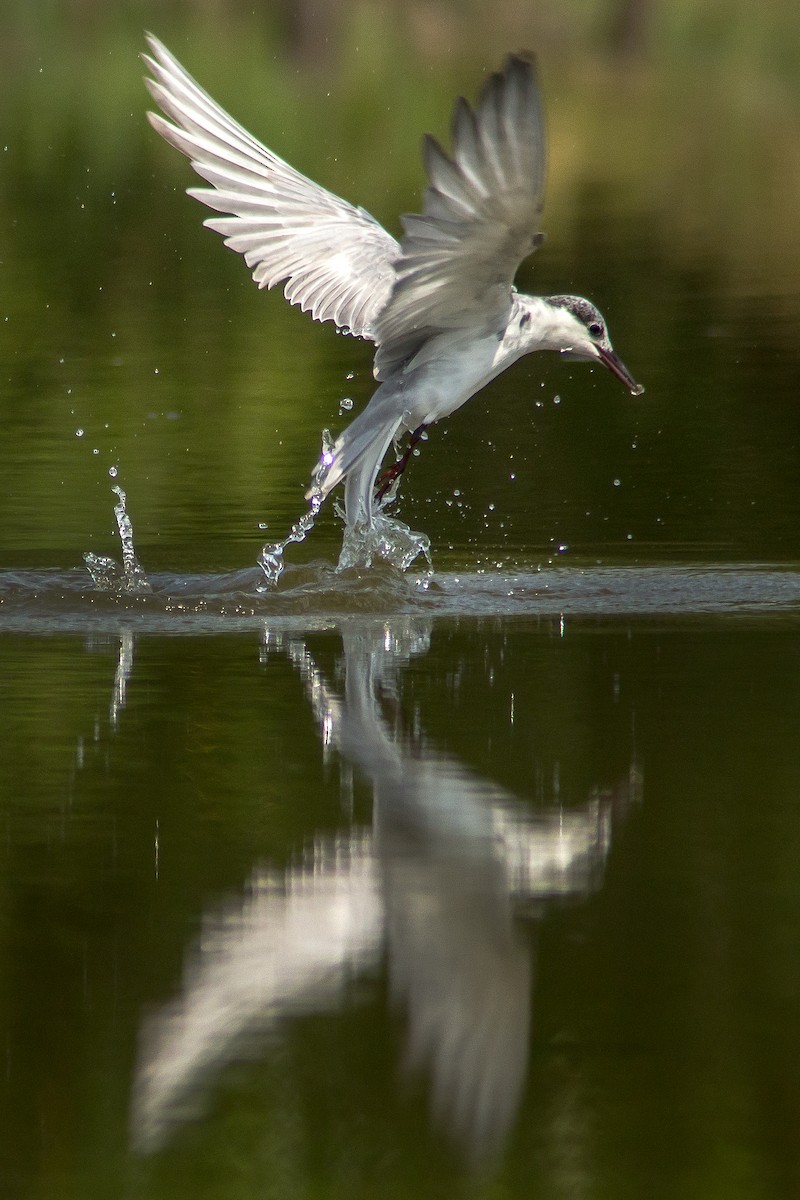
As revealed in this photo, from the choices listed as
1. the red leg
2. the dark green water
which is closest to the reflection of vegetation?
the dark green water

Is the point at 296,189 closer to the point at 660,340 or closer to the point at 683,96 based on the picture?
the point at 660,340

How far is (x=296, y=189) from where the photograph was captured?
35.2 feet

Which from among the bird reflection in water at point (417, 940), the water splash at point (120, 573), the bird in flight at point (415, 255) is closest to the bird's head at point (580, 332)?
the bird in flight at point (415, 255)

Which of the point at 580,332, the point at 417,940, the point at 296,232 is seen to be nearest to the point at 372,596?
the point at 580,332

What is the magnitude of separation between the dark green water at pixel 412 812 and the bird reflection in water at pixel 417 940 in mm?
11

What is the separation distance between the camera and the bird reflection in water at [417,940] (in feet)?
15.2

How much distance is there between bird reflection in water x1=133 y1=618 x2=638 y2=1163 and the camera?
15.2 ft

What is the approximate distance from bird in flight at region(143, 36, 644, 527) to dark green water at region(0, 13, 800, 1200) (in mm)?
805

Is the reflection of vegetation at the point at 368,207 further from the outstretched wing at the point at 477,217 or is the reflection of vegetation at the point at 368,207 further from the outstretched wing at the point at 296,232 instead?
the outstretched wing at the point at 477,217

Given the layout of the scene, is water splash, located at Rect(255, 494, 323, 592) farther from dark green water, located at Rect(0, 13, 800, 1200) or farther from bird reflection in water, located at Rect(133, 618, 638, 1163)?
bird reflection in water, located at Rect(133, 618, 638, 1163)

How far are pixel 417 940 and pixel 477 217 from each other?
12.4 feet

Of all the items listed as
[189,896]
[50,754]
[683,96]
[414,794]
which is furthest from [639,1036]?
[683,96]

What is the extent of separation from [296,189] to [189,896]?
223 inches

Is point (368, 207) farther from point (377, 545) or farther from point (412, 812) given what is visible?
point (412, 812)
